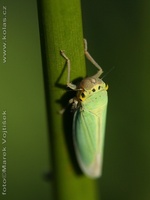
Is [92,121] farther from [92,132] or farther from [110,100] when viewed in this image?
[110,100]

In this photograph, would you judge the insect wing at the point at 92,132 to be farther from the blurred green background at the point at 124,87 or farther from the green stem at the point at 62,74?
the green stem at the point at 62,74

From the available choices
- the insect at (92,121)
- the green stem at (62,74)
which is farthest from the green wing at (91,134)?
the green stem at (62,74)

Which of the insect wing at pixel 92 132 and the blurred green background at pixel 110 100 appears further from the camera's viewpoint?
the insect wing at pixel 92 132

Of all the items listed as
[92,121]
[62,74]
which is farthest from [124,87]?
[62,74]

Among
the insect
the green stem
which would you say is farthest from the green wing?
Result: the green stem

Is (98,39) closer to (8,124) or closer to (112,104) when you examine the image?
(112,104)

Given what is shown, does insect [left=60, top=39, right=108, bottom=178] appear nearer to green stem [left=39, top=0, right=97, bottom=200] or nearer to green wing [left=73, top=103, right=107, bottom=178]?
green wing [left=73, top=103, right=107, bottom=178]
